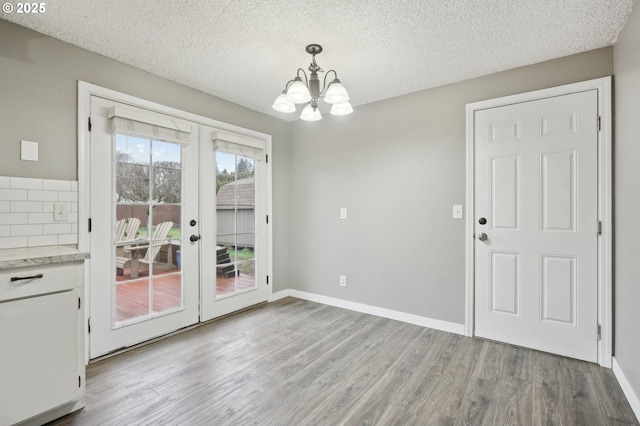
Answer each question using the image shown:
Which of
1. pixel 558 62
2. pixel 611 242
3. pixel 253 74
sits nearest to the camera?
pixel 611 242

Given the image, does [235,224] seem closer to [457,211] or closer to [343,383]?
[343,383]

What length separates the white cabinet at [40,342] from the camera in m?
1.53

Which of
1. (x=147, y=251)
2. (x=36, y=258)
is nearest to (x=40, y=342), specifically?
(x=36, y=258)

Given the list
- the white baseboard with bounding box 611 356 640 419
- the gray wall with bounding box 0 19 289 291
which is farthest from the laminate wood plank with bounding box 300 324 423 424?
the gray wall with bounding box 0 19 289 291

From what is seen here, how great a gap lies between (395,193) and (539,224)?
128cm

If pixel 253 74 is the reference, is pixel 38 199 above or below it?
below

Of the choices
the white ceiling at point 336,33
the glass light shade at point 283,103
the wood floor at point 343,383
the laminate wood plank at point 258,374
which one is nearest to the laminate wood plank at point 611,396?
the wood floor at point 343,383

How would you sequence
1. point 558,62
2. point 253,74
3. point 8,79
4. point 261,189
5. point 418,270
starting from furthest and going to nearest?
point 261,189, point 418,270, point 253,74, point 558,62, point 8,79

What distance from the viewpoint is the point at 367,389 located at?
6.63 ft

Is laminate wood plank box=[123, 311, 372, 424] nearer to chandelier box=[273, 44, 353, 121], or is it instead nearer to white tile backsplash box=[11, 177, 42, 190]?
white tile backsplash box=[11, 177, 42, 190]

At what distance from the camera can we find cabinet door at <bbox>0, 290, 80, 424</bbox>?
1.52 meters

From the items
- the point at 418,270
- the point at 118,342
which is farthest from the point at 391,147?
the point at 118,342

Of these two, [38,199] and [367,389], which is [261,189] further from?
[367,389]

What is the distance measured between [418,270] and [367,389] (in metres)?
1.43
